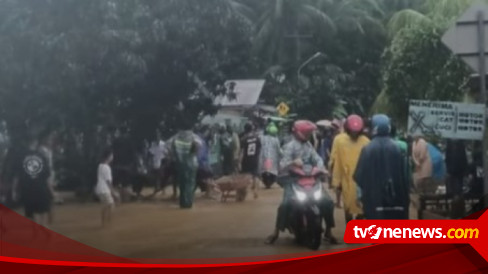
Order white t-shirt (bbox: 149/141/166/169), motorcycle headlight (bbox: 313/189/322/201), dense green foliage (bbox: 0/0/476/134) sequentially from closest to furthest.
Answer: dense green foliage (bbox: 0/0/476/134) → white t-shirt (bbox: 149/141/166/169) → motorcycle headlight (bbox: 313/189/322/201)

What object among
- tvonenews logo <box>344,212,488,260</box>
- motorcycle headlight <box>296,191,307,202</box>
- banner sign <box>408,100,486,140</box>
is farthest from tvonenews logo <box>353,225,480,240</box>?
banner sign <box>408,100,486,140</box>

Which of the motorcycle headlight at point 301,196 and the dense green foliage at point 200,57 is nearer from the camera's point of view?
the dense green foliage at point 200,57

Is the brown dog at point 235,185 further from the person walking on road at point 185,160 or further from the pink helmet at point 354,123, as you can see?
the pink helmet at point 354,123

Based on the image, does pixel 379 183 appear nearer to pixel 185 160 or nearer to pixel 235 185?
pixel 235 185

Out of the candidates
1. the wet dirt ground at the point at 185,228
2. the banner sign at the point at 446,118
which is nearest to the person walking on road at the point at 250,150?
the wet dirt ground at the point at 185,228

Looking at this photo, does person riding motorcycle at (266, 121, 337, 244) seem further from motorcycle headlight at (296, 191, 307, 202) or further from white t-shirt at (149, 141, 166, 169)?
white t-shirt at (149, 141, 166, 169)

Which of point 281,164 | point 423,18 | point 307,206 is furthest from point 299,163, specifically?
A: point 423,18

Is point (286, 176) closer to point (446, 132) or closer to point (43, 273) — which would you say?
point (446, 132)
